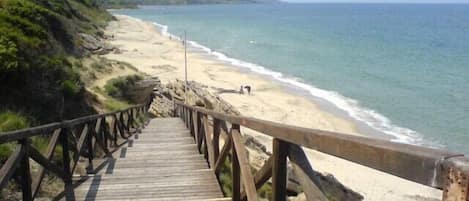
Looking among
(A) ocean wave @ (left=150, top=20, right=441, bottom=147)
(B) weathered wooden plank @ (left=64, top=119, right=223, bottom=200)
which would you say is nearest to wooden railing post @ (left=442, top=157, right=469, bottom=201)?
(B) weathered wooden plank @ (left=64, top=119, right=223, bottom=200)

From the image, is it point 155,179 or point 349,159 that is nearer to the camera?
point 349,159

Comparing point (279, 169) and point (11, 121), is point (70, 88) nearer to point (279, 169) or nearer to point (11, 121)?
point (11, 121)

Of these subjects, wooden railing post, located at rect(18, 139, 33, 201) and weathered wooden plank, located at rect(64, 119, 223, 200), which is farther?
weathered wooden plank, located at rect(64, 119, 223, 200)

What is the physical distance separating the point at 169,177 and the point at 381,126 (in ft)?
60.6

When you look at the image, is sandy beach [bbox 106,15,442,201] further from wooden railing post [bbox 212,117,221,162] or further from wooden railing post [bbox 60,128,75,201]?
wooden railing post [bbox 60,128,75,201]

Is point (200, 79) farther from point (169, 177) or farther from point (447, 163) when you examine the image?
point (447, 163)

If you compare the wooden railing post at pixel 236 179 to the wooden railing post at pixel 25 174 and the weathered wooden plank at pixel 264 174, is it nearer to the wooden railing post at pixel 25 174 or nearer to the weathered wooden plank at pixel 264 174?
the weathered wooden plank at pixel 264 174

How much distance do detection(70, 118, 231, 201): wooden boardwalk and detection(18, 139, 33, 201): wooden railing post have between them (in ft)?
2.68

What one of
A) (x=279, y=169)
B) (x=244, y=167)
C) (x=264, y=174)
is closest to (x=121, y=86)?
(x=244, y=167)

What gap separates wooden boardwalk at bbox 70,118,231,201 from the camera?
5.05 m

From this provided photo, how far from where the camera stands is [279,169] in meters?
2.82

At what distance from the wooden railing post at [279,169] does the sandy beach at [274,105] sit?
11.4m

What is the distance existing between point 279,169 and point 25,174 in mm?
2427

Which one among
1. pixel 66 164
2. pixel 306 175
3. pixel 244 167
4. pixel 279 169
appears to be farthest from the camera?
pixel 66 164
